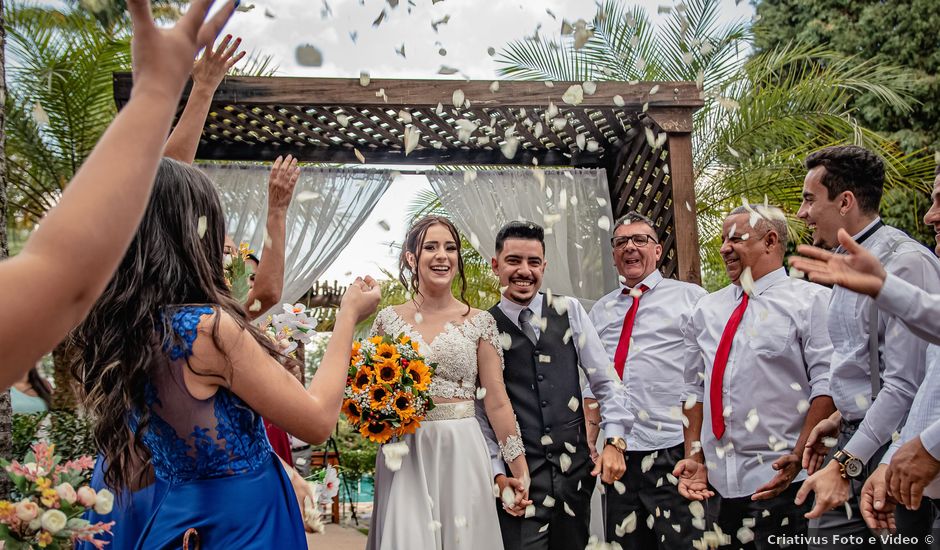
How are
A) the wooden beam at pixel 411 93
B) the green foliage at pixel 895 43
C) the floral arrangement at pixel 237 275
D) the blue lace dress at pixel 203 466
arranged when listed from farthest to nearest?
the green foliage at pixel 895 43, the wooden beam at pixel 411 93, the floral arrangement at pixel 237 275, the blue lace dress at pixel 203 466

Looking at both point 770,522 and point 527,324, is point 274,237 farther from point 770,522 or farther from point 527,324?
point 770,522

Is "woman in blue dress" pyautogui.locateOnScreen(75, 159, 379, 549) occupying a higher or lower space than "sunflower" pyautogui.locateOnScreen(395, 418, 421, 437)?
higher

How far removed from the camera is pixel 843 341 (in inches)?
124

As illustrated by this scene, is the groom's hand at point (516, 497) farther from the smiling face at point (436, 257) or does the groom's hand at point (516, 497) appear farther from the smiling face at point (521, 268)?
the smiling face at point (436, 257)

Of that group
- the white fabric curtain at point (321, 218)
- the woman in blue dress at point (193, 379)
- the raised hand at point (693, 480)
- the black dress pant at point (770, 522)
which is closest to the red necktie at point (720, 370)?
the raised hand at point (693, 480)

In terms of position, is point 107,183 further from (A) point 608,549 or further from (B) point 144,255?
(A) point 608,549

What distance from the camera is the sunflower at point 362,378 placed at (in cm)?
391

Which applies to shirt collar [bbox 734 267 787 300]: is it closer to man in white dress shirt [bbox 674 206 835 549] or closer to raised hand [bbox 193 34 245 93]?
man in white dress shirt [bbox 674 206 835 549]

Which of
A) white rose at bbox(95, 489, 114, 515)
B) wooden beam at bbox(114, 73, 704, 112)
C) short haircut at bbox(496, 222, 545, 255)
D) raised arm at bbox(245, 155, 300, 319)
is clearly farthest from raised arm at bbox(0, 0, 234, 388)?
wooden beam at bbox(114, 73, 704, 112)

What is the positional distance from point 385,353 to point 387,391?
0.67 ft

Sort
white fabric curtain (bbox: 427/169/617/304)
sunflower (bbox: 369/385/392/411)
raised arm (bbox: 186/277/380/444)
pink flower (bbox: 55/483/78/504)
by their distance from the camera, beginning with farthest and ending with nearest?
1. white fabric curtain (bbox: 427/169/617/304)
2. sunflower (bbox: 369/385/392/411)
3. pink flower (bbox: 55/483/78/504)
4. raised arm (bbox: 186/277/380/444)

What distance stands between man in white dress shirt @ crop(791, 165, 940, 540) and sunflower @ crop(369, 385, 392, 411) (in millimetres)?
2076

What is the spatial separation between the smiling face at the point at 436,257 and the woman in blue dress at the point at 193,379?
241 cm

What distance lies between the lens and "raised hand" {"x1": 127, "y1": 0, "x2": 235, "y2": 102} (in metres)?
0.74
